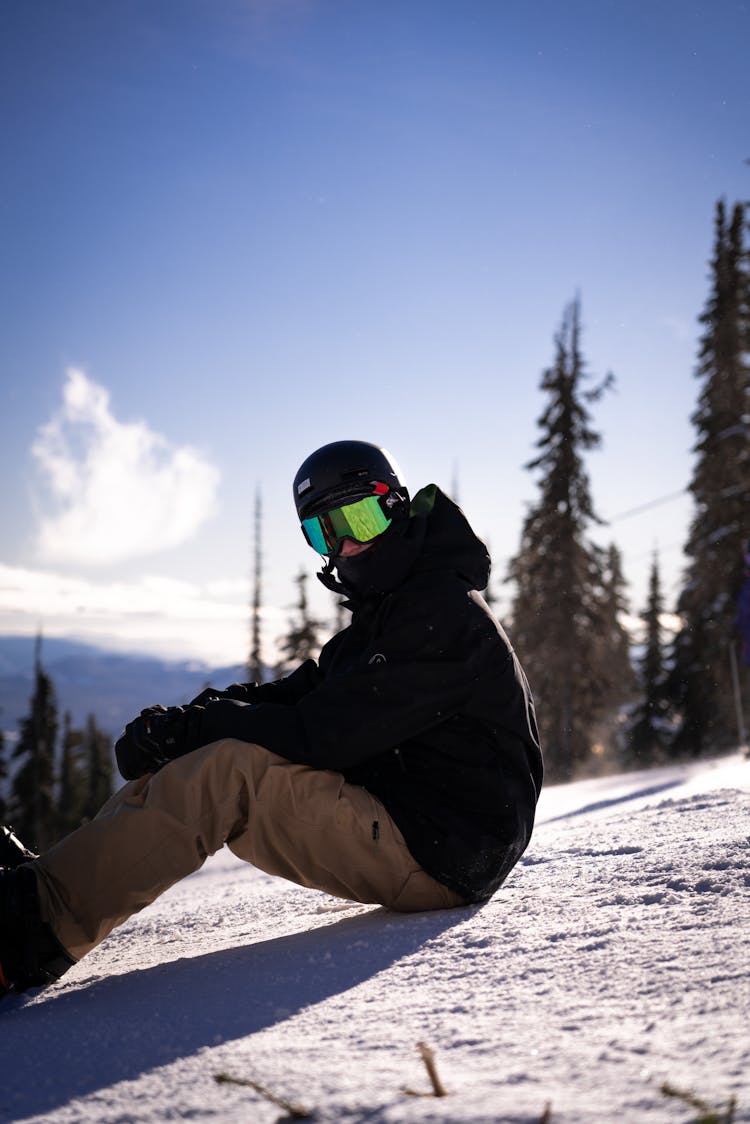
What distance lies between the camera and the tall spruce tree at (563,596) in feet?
80.5

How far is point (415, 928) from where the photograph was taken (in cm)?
272

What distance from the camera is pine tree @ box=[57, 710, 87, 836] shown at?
46.8 metres

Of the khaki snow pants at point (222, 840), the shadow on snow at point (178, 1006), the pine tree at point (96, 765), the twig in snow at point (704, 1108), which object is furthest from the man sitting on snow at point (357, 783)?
the pine tree at point (96, 765)

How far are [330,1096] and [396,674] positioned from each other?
142cm

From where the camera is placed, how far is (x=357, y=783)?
3068 millimetres

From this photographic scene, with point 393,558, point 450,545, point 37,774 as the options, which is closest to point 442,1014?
point 393,558

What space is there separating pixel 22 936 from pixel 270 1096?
1.37 metres

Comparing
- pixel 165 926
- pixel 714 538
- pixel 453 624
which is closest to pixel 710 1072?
pixel 453 624

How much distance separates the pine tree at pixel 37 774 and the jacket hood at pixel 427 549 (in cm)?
3686

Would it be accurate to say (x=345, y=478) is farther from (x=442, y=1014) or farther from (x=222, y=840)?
(x=442, y=1014)

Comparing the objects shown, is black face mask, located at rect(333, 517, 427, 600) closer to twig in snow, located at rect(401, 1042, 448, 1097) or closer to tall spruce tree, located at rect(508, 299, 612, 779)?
twig in snow, located at rect(401, 1042, 448, 1097)

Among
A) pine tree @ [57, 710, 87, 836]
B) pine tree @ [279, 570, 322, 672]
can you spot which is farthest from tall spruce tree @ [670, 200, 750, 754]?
pine tree @ [57, 710, 87, 836]

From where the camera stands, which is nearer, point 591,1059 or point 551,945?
point 591,1059

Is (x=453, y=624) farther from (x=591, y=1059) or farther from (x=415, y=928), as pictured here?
(x=591, y=1059)
